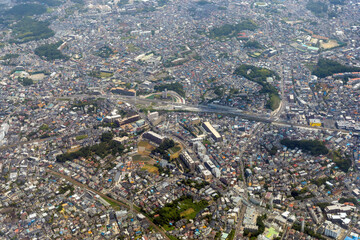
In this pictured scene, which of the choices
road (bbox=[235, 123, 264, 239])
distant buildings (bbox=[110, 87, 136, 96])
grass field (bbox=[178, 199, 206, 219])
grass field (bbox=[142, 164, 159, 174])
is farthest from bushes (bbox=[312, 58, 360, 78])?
grass field (bbox=[178, 199, 206, 219])

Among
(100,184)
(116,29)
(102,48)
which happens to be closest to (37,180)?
(100,184)

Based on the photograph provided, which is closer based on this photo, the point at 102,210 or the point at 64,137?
the point at 102,210

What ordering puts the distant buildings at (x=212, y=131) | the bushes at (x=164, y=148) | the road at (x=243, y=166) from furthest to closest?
1. the distant buildings at (x=212, y=131)
2. the bushes at (x=164, y=148)
3. the road at (x=243, y=166)

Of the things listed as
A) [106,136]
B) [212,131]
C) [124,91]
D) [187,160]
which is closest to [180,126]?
[212,131]

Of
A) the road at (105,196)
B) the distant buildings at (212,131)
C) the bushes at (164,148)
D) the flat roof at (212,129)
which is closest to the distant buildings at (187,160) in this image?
the bushes at (164,148)

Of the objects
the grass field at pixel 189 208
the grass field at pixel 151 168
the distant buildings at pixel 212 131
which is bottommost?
the distant buildings at pixel 212 131

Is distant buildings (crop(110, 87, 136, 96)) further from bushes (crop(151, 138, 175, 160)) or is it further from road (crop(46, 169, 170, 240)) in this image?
road (crop(46, 169, 170, 240))

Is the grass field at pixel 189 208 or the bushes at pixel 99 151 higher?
the grass field at pixel 189 208

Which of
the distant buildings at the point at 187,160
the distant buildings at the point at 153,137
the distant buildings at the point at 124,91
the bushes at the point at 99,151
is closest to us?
the distant buildings at the point at 187,160

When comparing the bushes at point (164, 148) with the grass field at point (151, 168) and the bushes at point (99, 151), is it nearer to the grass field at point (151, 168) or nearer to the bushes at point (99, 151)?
the grass field at point (151, 168)

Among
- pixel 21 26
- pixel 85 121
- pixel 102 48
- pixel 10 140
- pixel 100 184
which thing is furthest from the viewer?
pixel 21 26

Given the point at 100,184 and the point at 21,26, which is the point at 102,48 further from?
the point at 100,184
